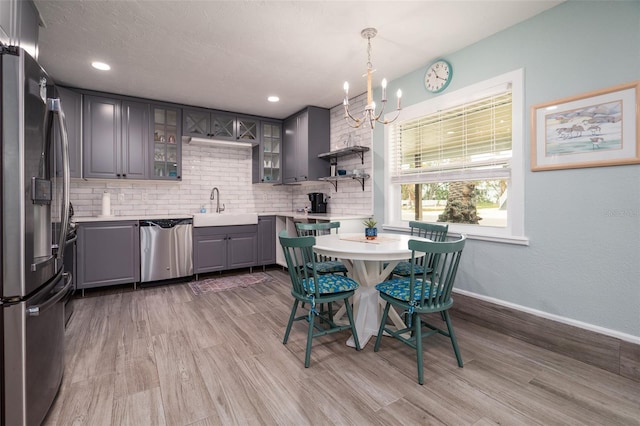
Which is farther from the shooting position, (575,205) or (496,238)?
(496,238)

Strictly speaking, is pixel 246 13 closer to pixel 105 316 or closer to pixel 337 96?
pixel 337 96

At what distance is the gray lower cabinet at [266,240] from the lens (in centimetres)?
489

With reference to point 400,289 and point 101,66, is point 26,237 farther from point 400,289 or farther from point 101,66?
point 101,66

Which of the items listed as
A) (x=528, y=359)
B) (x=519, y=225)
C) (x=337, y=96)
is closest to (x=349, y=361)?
(x=528, y=359)

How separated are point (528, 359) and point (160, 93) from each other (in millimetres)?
4785

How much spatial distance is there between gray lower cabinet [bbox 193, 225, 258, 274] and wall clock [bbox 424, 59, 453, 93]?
311 cm

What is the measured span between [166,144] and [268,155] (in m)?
1.54

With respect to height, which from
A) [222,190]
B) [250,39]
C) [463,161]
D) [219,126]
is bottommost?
[222,190]

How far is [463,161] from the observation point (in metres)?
3.06

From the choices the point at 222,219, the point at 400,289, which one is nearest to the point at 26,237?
the point at 400,289

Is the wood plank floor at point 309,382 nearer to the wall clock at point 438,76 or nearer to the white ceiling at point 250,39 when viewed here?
the wall clock at point 438,76

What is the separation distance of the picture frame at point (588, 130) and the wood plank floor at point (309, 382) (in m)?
1.42

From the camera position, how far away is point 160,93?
404cm

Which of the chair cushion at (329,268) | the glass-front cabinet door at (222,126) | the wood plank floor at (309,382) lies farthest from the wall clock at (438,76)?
the glass-front cabinet door at (222,126)
